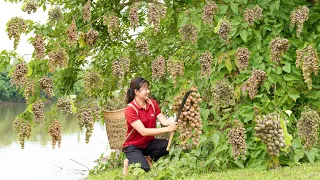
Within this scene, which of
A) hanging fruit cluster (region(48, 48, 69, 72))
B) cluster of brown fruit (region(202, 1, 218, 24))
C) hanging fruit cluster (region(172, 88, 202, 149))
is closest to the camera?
hanging fruit cluster (region(172, 88, 202, 149))

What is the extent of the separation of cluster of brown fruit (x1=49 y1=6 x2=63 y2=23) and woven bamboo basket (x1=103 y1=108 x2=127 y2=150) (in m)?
2.52

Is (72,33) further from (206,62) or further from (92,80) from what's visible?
(206,62)

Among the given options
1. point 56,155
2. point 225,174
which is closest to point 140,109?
point 225,174

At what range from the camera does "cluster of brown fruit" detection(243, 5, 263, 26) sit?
5.59m

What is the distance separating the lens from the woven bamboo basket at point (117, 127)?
26.3 ft

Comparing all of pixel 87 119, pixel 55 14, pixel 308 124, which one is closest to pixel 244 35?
pixel 308 124

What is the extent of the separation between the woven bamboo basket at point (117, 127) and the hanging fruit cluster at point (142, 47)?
7.35ft

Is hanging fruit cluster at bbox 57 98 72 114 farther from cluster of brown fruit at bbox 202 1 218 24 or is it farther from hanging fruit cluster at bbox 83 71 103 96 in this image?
cluster of brown fruit at bbox 202 1 218 24

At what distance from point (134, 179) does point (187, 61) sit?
5.50 feet

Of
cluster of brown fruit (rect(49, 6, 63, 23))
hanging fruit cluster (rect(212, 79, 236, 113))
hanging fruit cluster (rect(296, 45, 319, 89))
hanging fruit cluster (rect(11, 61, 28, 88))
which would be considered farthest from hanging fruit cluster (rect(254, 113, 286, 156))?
cluster of brown fruit (rect(49, 6, 63, 23))

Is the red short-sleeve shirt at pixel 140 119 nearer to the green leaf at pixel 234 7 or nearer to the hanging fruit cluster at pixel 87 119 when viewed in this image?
the hanging fruit cluster at pixel 87 119

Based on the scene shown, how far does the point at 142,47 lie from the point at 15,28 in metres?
1.43

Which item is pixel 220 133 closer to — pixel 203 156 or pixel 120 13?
pixel 203 156

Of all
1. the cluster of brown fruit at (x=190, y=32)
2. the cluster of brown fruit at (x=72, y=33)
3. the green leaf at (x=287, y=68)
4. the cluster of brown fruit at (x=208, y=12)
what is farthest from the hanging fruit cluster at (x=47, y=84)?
the green leaf at (x=287, y=68)
